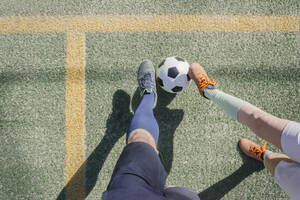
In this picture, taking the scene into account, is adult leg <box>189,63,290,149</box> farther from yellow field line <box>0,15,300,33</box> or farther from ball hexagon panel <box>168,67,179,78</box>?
yellow field line <box>0,15,300,33</box>

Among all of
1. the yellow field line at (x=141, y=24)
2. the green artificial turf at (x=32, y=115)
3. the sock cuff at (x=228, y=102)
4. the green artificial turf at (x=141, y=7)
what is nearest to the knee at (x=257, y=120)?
the sock cuff at (x=228, y=102)

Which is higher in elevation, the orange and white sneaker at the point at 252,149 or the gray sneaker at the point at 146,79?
the gray sneaker at the point at 146,79

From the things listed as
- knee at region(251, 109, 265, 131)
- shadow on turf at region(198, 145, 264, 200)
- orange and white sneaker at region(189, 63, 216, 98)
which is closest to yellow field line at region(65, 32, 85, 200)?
orange and white sneaker at region(189, 63, 216, 98)

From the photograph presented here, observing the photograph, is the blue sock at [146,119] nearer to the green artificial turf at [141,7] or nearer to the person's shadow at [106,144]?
the person's shadow at [106,144]

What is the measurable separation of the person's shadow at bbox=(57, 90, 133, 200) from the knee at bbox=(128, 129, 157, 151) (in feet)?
1.42

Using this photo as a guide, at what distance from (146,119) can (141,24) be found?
111 centimetres

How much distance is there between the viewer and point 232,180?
252cm

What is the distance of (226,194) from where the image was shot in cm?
250

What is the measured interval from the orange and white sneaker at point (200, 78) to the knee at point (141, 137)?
70cm

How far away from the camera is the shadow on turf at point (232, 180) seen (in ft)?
8.17

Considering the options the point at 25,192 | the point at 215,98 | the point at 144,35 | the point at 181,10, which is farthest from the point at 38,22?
the point at 215,98

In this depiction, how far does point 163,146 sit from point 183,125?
0.31m

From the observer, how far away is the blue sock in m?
2.19

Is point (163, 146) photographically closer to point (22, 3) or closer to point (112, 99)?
point (112, 99)
